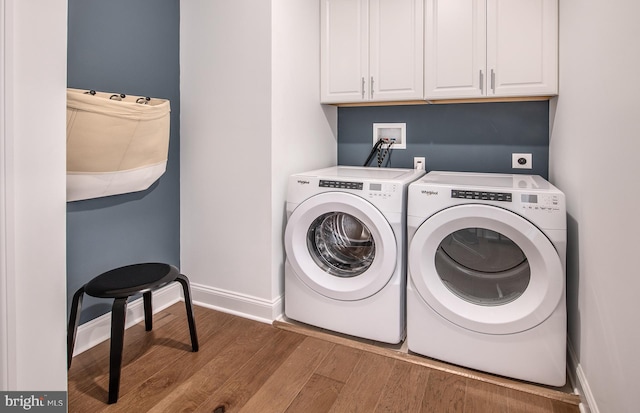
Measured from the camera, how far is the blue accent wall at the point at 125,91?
1.85 m

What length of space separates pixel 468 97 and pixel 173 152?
1819 mm

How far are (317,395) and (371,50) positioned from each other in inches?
78.8

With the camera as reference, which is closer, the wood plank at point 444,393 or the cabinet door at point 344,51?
the wood plank at point 444,393

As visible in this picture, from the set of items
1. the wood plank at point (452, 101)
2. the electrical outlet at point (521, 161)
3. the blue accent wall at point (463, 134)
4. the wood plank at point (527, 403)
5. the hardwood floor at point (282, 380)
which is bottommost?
the wood plank at point (527, 403)

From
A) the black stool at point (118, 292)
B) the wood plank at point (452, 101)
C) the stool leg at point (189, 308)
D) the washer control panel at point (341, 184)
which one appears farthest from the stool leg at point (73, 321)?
the wood plank at point (452, 101)

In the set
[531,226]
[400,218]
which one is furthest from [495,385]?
[400,218]

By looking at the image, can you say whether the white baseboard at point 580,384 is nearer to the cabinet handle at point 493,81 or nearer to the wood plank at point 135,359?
the cabinet handle at point 493,81

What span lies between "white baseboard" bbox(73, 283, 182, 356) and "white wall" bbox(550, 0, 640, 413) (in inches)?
86.4

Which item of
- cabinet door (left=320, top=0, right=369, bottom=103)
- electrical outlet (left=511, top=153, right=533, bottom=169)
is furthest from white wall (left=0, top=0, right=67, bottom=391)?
electrical outlet (left=511, top=153, right=533, bottom=169)

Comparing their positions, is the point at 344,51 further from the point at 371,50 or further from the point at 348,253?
the point at 348,253

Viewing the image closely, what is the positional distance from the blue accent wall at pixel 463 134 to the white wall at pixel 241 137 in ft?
1.64

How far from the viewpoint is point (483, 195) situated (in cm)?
170

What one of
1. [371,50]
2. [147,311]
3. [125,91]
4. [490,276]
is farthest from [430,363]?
[125,91]

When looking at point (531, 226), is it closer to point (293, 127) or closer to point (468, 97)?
point (468, 97)
